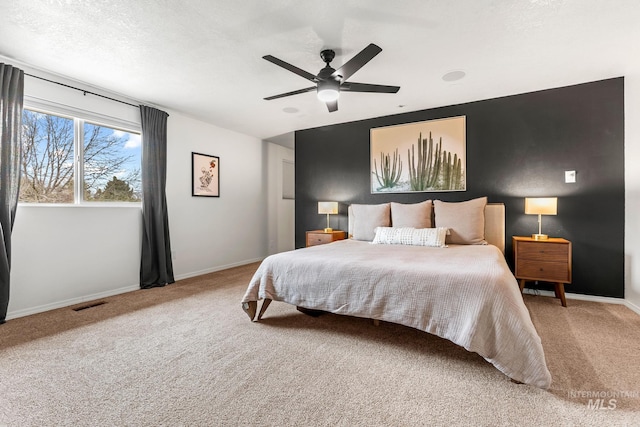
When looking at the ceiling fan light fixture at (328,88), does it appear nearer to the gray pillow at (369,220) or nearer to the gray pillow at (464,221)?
the gray pillow at (369,220)

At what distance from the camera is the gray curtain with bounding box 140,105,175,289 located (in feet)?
12.8

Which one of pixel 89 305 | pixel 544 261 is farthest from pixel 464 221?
pixel 89 305

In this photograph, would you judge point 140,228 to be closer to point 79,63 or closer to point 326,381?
point 79,63

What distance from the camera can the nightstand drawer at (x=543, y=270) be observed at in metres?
3.05

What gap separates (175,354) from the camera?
2.07 metres

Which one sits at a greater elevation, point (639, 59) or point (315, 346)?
point (639, 59)

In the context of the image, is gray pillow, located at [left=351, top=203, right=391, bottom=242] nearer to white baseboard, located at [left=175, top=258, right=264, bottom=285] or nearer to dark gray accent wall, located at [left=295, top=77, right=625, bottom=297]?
dark gray accent wall, located at [left=295, top=77, right=625, bottom=297]

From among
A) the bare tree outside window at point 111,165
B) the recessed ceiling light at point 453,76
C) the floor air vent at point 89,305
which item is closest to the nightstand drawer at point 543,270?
the recessed ceiling light at point 453,76

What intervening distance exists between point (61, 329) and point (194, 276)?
208 centimetres

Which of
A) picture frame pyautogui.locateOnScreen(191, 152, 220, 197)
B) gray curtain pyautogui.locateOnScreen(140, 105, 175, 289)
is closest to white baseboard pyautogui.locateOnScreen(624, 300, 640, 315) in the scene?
gray curtain pyautogui.locateOnScreen(140, 105, 175, 289)

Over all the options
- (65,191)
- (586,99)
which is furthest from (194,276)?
(586,99)

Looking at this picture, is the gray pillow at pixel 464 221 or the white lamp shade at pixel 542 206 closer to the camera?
the white lamp shade at pixel 542 206

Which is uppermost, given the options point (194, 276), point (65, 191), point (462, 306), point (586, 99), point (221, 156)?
point (586, 99)

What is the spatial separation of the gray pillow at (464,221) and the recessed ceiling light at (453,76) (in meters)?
1.48
